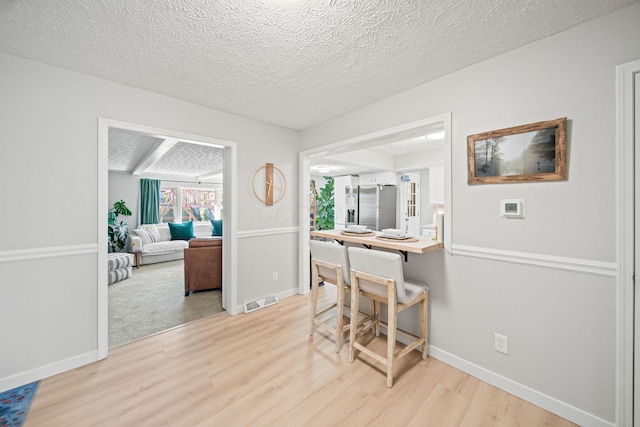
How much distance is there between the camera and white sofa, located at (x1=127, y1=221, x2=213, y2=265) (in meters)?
5.56

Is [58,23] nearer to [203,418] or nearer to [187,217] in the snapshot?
[203,418]

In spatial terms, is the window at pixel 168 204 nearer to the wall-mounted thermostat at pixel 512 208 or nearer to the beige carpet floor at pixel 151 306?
the beige carpet floor at pixel 151 306

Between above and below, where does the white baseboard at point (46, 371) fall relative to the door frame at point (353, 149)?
below

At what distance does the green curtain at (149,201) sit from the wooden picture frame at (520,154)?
25.8ft

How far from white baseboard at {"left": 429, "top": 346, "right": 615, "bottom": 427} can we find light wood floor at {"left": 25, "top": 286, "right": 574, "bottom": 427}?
4cm


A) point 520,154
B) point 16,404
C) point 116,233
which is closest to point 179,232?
point 116,233

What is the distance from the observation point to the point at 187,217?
7984 millimetres

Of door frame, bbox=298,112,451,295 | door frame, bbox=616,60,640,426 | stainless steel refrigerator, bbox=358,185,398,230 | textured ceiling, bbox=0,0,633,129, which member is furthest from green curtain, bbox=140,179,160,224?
door frame, bbox=616,60,640,426

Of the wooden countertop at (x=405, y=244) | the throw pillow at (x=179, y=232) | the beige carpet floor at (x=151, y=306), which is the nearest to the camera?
the wooden countertop at (x=405, y=244)

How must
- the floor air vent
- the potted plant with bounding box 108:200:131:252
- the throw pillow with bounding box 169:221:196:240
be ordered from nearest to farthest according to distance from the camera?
the floor air vent → the potted plant with bounding box 108:200:131:252 → the throw pillow with bounding box 169:221:196:240

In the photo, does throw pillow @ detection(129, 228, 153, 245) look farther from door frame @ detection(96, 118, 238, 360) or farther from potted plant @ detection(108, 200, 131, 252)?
door frame @ detection(96, 118, 238, 360)

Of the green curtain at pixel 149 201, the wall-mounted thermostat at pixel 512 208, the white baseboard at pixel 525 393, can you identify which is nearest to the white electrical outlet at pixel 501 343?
the white baseboard at pixel 525 393

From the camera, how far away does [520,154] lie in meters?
1.66

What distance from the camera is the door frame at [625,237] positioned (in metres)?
1.32
